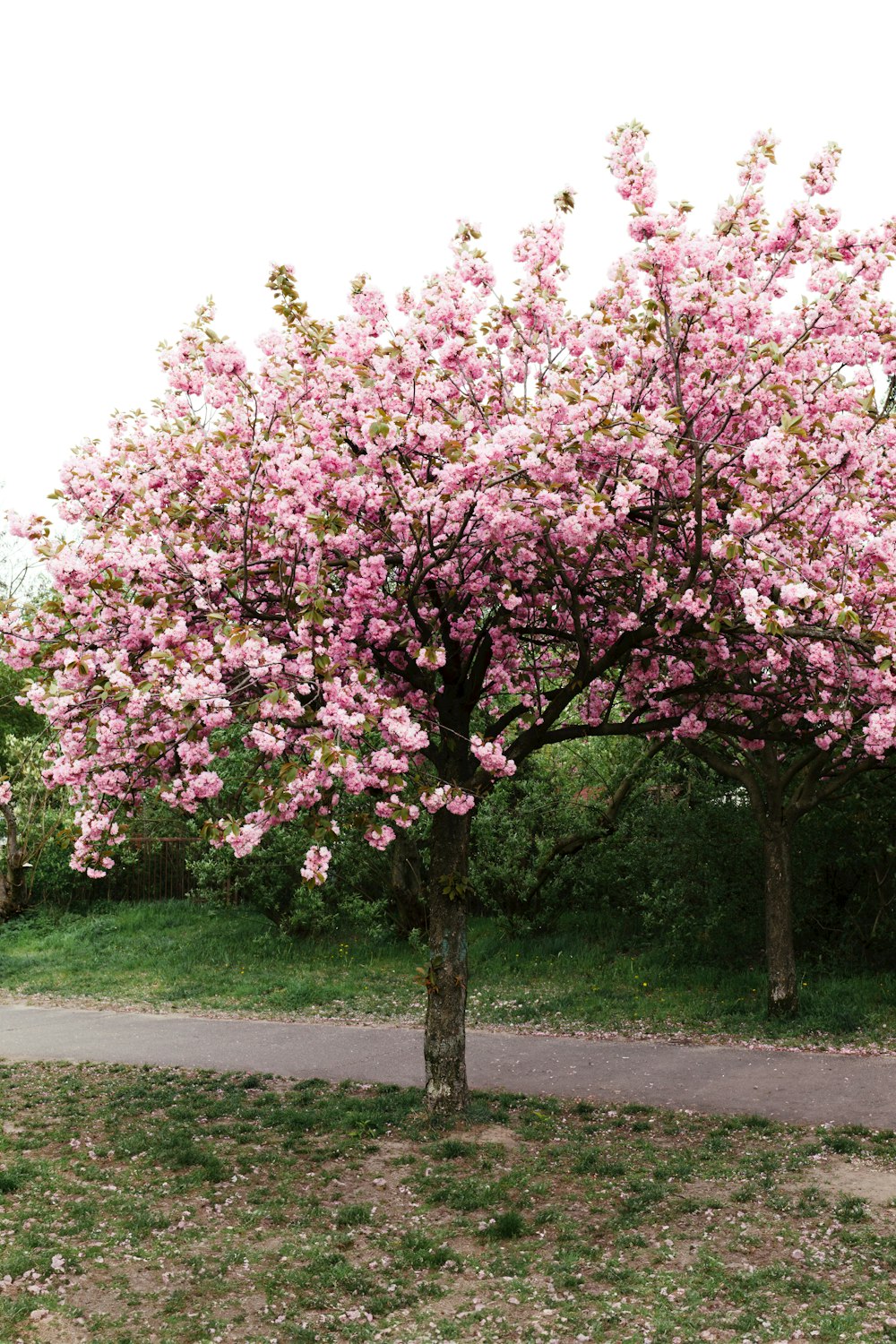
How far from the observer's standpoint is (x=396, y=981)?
52.7 feet

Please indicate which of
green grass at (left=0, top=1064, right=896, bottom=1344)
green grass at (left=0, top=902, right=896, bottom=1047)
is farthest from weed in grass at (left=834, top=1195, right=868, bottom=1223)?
green grass at (left=0, top=902, right=896, bottom=1047)

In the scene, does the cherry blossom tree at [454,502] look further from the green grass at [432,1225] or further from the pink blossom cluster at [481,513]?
the green grass at [432,1225]

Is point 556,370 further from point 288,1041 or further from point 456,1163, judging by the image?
point 288,1041

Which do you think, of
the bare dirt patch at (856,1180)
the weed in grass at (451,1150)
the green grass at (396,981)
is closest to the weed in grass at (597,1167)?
the weed in grass at (451,1150)

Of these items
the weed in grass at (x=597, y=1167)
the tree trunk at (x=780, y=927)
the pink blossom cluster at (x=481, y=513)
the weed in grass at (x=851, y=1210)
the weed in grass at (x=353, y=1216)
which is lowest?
the weed in grass at (x=353, y=1216)

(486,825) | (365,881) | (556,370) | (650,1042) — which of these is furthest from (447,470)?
(365,881)

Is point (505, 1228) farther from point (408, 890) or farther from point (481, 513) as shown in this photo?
point (408, 890)

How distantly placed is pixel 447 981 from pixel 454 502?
3938 millimetres

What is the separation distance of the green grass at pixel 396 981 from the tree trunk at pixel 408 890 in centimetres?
43

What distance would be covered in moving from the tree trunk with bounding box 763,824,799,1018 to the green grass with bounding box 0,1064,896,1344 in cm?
398

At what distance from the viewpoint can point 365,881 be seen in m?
18.9

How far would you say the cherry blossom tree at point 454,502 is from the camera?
22.7 feet

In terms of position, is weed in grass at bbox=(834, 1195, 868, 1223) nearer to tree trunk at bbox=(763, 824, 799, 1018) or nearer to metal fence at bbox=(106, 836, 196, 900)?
tree trunk at bbox=(763, 824, 799, 1018)

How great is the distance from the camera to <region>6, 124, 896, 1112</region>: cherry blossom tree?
6918 mm
